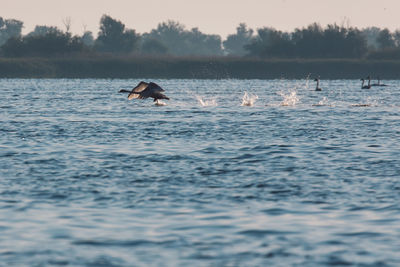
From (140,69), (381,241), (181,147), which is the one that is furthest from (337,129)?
(140,69)

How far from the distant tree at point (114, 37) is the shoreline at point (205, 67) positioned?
1875 inches

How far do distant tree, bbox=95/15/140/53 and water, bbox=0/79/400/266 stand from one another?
509 feet

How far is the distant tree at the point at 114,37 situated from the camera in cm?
18562

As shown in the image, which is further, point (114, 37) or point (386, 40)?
point (114, 37)

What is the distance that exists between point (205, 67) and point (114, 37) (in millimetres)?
54313

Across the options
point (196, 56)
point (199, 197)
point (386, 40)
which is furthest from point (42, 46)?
point (199, 197)

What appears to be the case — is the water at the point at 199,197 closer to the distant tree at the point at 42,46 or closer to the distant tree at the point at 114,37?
the distant tree at the point at 42,46

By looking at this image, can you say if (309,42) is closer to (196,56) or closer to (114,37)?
(196,56)

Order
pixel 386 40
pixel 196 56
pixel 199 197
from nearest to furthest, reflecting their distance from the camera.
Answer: pixel 199 197
pixel 196 56
pixel 386 40

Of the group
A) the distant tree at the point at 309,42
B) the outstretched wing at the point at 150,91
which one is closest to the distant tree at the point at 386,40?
the distant tree at the point at 309,42

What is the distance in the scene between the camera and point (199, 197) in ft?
52.5

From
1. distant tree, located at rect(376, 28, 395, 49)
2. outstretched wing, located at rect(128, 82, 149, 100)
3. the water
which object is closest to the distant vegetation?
distant tree, located at rect(376, 28, 395, 49)

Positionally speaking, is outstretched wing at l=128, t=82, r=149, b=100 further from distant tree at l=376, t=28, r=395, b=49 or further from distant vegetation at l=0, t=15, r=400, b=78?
distant tree at l=376, t=28, r=395, b=49

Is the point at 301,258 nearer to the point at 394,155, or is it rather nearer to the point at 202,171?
the point at 202,171
